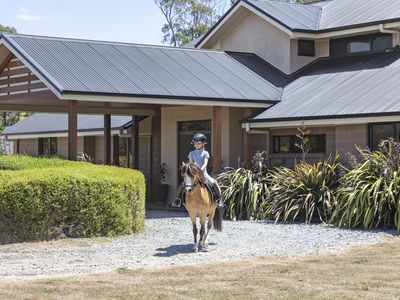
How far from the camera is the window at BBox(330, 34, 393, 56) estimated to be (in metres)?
23.0

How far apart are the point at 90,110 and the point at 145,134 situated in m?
4.56

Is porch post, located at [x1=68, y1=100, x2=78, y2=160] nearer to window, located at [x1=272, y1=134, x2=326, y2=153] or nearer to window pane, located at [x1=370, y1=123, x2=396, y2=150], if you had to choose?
window, located at [x1=272, y1=134, x2=326, y2=153]

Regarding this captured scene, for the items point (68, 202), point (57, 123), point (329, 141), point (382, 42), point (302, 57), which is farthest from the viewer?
point (57, 123)

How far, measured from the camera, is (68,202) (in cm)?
1479

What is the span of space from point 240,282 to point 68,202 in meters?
5.31

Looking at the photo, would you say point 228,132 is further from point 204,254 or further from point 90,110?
point 204,254

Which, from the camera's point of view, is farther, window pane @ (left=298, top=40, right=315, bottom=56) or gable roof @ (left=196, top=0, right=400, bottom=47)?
window pane @ (left=298, top=40, right=315, bottom=56)

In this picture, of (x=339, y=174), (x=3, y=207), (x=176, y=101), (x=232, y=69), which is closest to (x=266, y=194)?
(x=339, y=174)

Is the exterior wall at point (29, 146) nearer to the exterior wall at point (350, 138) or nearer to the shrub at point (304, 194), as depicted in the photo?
the exterior wall at point (350, 138)

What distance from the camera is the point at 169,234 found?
16.3 m

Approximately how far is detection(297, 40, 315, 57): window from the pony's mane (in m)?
11.6

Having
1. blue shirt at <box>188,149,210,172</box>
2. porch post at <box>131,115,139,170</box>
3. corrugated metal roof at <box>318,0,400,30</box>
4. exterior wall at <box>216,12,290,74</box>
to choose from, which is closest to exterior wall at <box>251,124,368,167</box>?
exterior wall at <box>216,12,290,74</box>

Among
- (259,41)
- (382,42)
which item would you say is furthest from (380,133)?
(259,41)

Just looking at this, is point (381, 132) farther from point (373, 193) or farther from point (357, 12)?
point (357, 12)
